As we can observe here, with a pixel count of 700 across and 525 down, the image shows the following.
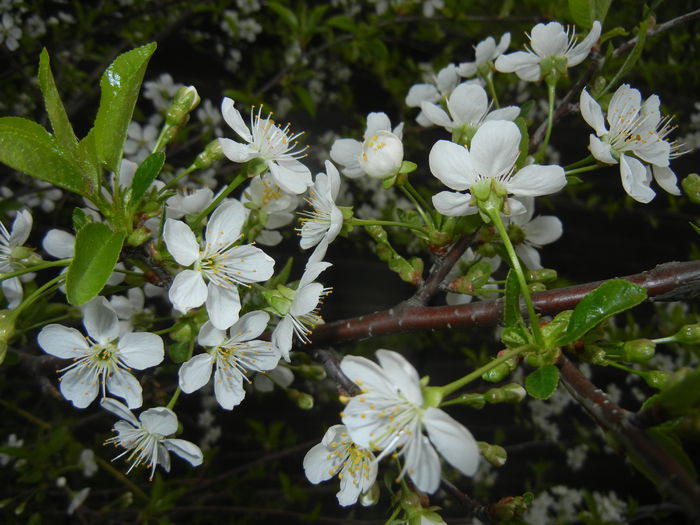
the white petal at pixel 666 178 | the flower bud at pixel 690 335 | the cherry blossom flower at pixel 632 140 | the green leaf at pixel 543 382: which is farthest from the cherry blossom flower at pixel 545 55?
the green leaf at pixel 543 382

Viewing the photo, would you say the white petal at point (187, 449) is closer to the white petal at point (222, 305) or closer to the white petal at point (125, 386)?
the white petal at point (125, 386)

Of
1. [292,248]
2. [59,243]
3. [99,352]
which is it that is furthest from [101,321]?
[292,248]

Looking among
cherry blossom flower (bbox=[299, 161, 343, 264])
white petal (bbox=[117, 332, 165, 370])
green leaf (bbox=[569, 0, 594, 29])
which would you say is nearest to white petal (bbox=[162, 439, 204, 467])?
white petal (bbox=[117, 332, 165, 370])

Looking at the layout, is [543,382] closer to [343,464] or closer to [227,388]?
[343,464]

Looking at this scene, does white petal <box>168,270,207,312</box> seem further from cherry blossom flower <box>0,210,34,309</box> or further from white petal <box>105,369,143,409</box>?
cherry blossom flower <box>0,210,34,309</box>

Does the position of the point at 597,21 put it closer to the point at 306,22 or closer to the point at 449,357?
the point at 306,22
